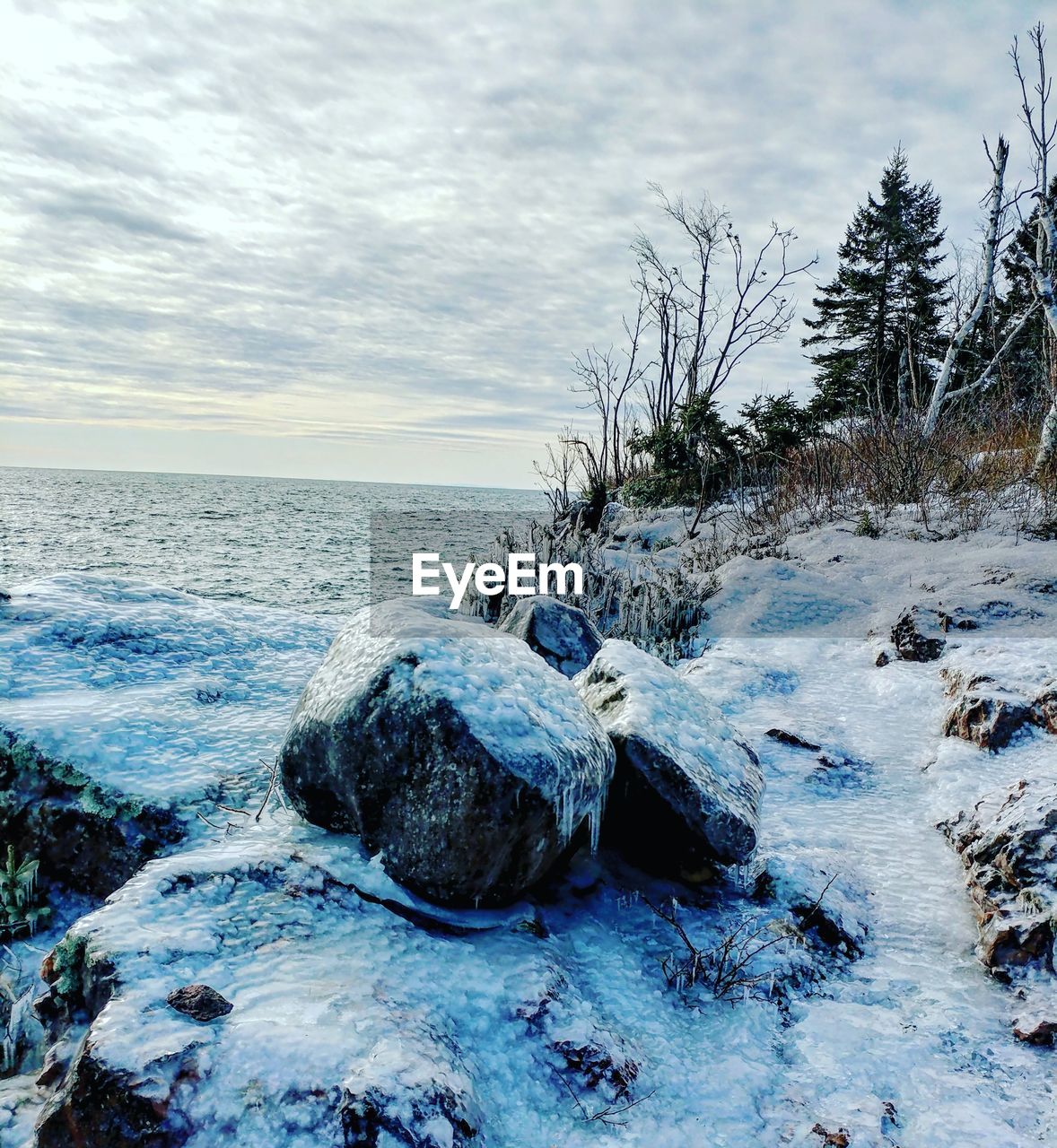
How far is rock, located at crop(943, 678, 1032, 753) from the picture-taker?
3.66 meters

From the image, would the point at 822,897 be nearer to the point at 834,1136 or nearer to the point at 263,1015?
the point at 834,1136

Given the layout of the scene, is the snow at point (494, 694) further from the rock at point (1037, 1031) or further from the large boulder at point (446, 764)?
the rock at point (1037, 1031)

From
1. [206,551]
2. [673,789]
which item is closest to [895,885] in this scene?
[673,789]

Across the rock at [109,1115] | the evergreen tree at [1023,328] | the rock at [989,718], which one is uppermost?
the evergreen tree at [1023,328]

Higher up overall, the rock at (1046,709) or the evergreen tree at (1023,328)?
the evergreen tree at (1023,328)

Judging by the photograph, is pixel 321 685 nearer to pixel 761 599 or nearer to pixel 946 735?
pixel 946 735

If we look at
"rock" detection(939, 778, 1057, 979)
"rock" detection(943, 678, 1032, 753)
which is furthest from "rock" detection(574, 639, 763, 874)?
"rock" detection(943, 678, 1032, 753)

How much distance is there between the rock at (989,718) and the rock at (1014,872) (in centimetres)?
60

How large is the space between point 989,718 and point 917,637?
1500mm

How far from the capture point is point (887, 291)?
24656 millimetres

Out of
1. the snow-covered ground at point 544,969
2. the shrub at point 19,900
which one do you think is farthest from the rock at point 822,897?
the shrub at point 19,900

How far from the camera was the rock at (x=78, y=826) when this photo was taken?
2.81 m

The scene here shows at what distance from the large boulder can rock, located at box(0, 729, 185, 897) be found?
569 mm

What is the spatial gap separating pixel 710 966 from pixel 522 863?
72 centimetres
